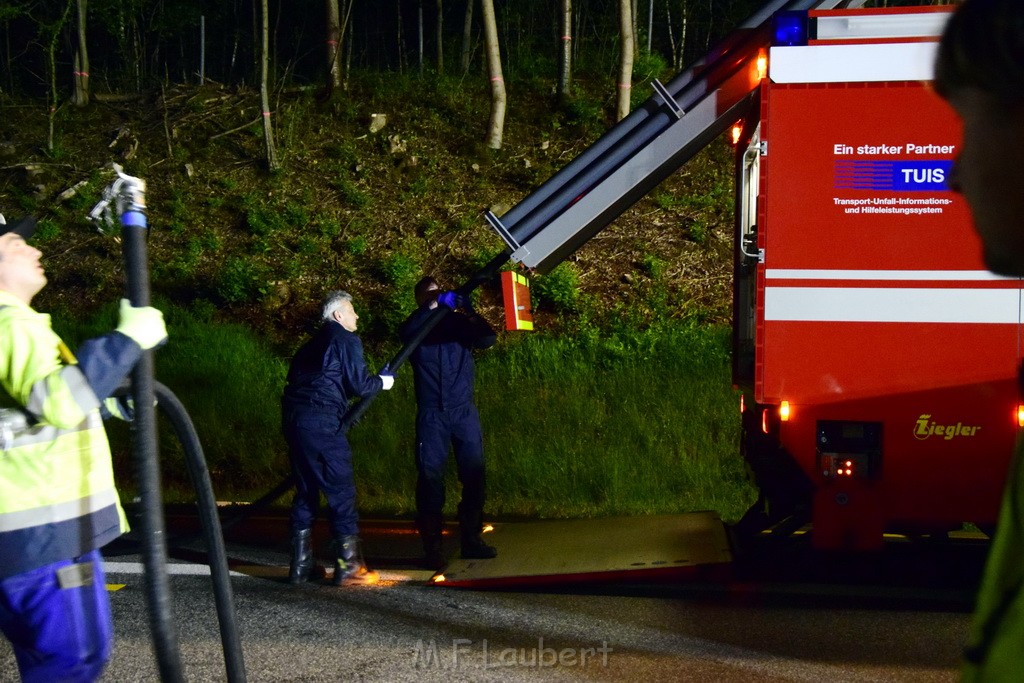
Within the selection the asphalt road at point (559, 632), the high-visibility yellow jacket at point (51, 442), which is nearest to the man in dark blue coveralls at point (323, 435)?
the asphalt road at point (559, 632)

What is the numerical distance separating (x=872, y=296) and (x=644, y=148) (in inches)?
68.9

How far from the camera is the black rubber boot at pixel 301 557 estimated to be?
251 inches

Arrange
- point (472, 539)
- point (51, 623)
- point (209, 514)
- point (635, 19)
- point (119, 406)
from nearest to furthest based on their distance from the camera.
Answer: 1. point (51, 623)
2. point (209, 514)
3. point (119, 406)
4. point (472, 539)
5. point (635, 19)

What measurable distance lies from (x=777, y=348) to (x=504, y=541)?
256cm

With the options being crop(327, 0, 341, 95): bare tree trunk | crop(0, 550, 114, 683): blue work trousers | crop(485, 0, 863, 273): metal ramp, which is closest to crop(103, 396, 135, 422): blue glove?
crop(0, 550, 114, 683): blue work trousers

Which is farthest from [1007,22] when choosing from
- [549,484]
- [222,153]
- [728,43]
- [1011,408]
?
[222,153]

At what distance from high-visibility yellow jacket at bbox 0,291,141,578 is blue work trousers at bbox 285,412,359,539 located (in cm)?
333

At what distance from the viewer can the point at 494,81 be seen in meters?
16.8

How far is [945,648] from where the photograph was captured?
4.90 m

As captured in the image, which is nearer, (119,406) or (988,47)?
(988,47)

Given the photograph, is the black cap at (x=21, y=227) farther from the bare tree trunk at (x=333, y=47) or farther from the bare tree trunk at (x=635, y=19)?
the bare tree trunk at (x=333, y=47)

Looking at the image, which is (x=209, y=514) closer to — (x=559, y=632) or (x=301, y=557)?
(x=559, y=632)

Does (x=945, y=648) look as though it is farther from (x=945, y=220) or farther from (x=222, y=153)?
(x=222, y=153)

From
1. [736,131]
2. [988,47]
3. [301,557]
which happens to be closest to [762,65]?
[736,131]
